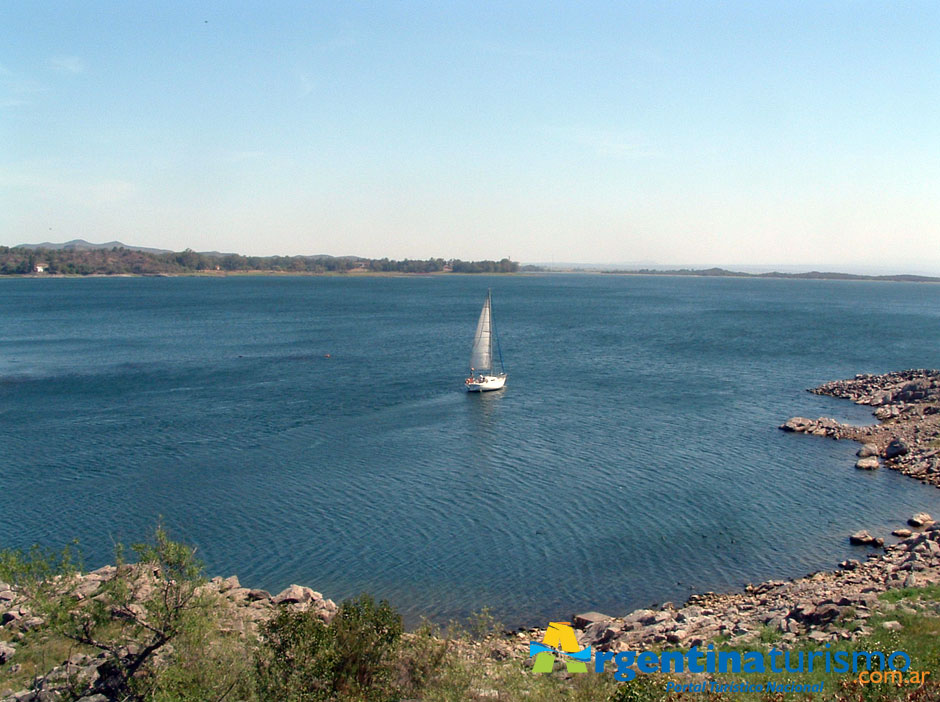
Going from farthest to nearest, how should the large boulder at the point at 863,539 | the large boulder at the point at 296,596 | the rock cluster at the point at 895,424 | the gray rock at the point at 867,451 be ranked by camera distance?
the gray rock at the point at 867,451 → the rock cluster at the point at 895,424 → the large boulder at the point at 863,539 → the large boulder at the point at 296,596

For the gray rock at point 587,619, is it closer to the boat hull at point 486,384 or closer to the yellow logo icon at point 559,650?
the yellow logo icon at point 559,650

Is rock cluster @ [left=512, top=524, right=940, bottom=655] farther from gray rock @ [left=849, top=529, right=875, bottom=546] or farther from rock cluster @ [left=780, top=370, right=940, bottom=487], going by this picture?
rock cluster @ [left=780, top=370, right=940, bottom=487]

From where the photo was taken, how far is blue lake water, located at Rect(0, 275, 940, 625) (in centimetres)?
2503

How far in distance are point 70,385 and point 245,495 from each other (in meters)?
32.5

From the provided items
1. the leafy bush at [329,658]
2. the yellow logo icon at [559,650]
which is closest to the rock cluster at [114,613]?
the leafy bush at [329,658]

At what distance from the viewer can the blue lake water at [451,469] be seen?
25.0 meters

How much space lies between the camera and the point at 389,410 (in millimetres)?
47906

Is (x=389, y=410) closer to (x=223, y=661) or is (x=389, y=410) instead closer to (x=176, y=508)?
(x=176, y=508)

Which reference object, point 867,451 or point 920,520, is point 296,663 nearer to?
point 920,520

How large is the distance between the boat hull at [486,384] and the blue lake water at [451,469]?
999 millimetres

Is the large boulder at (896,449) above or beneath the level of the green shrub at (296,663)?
beneath

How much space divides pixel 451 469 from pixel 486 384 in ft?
61.1

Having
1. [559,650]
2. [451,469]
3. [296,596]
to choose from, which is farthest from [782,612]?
[451,469]

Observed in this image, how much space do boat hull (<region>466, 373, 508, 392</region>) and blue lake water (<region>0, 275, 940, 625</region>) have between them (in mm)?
999
